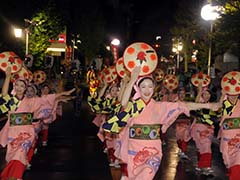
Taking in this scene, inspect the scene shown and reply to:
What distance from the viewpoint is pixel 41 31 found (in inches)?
1163

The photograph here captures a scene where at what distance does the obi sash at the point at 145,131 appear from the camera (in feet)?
21.2

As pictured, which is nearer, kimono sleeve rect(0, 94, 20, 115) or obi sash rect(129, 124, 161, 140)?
obi sash rect(129, 124, 161, 140)

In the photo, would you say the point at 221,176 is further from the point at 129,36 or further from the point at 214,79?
the point at 129,36

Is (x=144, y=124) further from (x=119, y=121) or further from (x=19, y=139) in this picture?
(x=19, y=139)

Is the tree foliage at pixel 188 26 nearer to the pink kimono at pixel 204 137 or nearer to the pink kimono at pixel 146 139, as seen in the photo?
the pink kimono at pixel 204 137

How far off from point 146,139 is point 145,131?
0.10 meters

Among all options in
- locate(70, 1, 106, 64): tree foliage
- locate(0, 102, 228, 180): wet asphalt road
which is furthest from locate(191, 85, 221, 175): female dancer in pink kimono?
locate(70, 1, 106, 64): tree foliage

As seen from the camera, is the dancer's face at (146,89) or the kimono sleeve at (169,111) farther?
the kimono sleeve at (169,111)

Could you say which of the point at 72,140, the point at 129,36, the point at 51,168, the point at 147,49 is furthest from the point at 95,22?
the point at 147,49

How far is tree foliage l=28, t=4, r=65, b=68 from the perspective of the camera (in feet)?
95.0

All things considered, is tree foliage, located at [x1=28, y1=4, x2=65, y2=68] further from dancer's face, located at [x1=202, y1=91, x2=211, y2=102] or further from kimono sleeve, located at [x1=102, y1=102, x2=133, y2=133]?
kimono sleeve, located at [x1=102, y1=102, x2=133, y2=133]

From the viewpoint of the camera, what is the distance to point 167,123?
6.64m

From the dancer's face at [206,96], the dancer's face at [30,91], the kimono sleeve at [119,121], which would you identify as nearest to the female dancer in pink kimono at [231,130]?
the dancer's face at [206,96]

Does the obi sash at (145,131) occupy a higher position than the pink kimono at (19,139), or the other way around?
the obi sash at (145,131)
